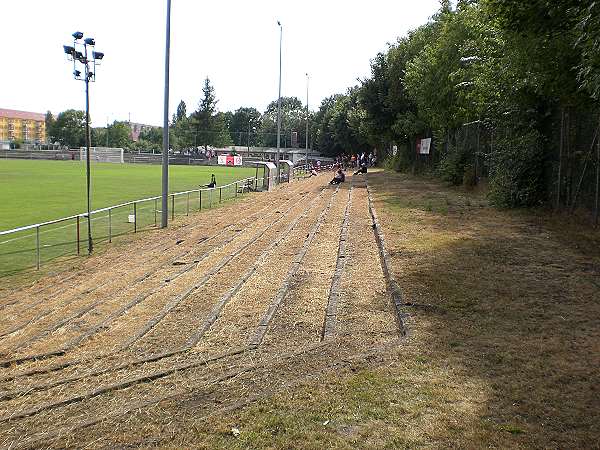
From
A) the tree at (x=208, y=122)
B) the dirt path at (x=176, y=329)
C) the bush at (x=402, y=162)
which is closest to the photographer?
the dirt path at (x=176, y=329)

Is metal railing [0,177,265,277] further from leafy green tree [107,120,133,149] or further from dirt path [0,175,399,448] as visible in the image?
leafy green tree [107,120,133,149]

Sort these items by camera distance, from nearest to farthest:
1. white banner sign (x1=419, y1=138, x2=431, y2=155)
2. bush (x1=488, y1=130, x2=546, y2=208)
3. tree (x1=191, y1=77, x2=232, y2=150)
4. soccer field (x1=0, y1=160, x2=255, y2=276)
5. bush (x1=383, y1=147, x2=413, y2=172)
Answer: soccer field (x1=0, y1=160, x2=255, y2=276)
bush (x1=488, y1=130, x2=546, y2=208)
white banner sign (x1=419, y1=138, x2=431, y2=155)
bush (x1=383, y1=147, x2=413, y2=172)
tree (x1=191, y1=77, x2=232, y2=150)

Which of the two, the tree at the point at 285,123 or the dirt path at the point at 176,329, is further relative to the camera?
the tree at the point at 285,123

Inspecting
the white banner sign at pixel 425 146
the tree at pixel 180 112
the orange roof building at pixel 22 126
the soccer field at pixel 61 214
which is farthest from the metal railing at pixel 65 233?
the orange roof building at pixel 22 126

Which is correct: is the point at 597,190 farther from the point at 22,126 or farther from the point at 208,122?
the point at 22,126

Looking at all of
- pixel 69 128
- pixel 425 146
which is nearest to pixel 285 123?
pixel 69 128

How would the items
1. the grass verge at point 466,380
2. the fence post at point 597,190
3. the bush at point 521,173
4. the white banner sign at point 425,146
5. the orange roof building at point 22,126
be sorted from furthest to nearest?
the orange roof building at point 22,126
the white banner sign at point 425,146
the bush at point 521,173
the fence post at point 597,190
the grass verge at point 466,380

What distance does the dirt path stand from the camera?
16.3 ft

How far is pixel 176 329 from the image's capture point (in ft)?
23.4

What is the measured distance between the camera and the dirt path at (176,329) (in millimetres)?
4965

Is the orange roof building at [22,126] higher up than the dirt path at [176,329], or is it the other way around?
the orange roof building at [22,126]

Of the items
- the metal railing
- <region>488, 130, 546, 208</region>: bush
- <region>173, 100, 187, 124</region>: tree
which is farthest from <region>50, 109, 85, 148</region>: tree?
<region>488, 130, 546, 208</region>: bush

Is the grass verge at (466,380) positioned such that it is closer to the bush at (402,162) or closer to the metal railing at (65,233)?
the metal railing at (65,233)

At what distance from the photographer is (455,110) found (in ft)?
87.7
